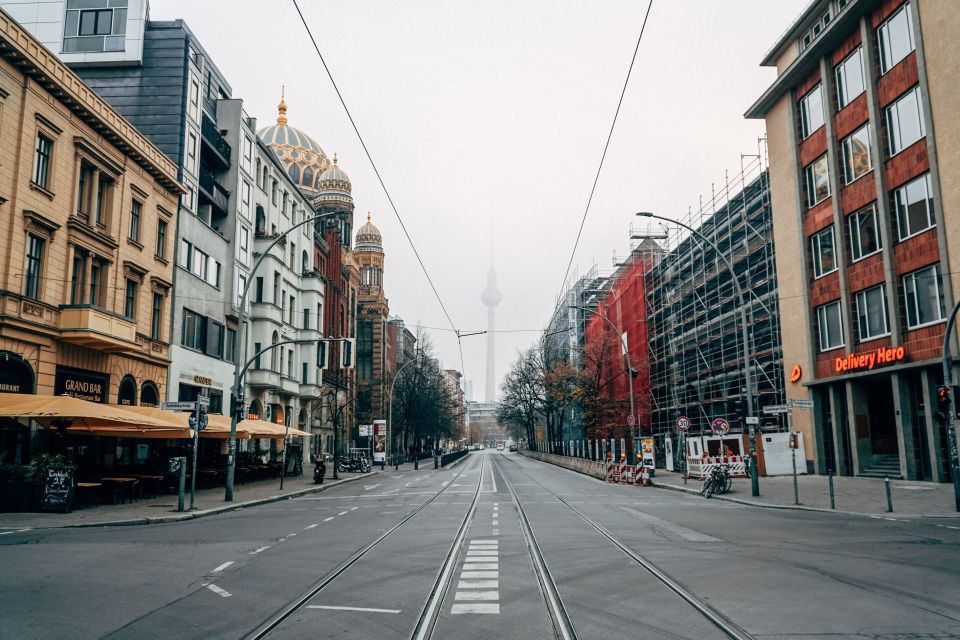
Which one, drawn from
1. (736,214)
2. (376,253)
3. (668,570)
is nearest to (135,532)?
(668,570)

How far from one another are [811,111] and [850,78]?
3.34m

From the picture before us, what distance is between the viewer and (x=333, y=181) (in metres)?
91.0

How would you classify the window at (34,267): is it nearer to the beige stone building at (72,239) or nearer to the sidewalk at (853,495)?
the beige stone building at (72,239)

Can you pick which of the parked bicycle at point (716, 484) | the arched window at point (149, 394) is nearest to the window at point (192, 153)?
the arched window at point (149, 394)

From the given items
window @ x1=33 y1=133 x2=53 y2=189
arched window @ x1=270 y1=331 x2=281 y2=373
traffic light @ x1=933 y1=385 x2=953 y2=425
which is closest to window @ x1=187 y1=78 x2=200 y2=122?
window @ x1=33 y1=133 x2=53 y2=189

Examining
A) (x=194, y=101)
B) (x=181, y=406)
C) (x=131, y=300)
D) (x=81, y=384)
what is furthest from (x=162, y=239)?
(x=181, y=406)

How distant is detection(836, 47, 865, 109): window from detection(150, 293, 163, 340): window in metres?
32.0

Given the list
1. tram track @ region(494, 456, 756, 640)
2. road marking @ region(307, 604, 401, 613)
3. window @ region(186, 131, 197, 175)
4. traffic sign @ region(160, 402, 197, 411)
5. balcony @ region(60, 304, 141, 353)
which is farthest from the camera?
window @ region(186, 131, 197, 175)

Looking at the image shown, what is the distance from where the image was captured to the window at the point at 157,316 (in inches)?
1352

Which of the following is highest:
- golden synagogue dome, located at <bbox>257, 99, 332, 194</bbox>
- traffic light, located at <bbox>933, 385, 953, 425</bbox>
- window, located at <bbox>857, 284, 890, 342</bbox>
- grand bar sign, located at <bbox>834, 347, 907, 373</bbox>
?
golden synagogue dome, located at <bbox>257, 99, 332, 194</bbox>

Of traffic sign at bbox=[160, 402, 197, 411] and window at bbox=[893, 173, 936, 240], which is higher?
window at bbox=[893, 173, 936, 240]

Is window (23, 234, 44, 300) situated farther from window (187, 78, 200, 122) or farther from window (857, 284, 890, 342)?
window (857, 284, 890, 342)

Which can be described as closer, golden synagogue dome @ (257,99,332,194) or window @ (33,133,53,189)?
window @ (33,133,53,189)

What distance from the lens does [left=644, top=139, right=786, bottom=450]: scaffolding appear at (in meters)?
44.2
